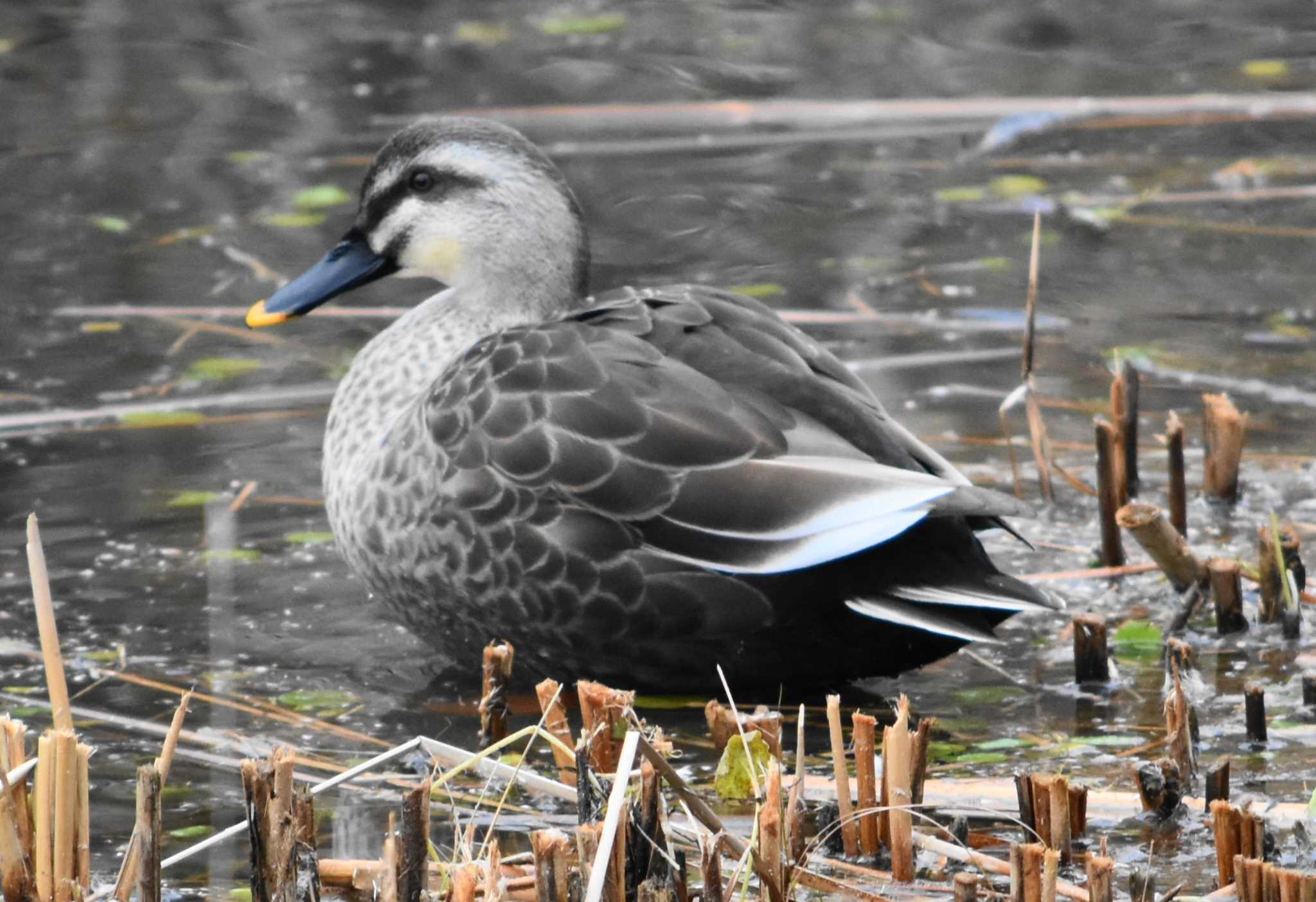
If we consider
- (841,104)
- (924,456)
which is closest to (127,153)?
(841,104)

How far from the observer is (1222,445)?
15.3ft

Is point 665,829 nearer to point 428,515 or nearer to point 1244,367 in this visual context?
point 428,515

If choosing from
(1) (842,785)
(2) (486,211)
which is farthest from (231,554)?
(1) (842,785)

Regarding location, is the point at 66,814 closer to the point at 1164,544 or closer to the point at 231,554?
the point at 231,554

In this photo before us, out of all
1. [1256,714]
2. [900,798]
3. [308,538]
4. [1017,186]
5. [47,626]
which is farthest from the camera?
[1017,186]

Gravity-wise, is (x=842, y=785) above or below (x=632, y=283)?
below

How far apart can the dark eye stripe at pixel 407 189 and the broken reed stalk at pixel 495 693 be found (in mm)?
1228

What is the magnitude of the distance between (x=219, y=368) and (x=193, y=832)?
2.83 m

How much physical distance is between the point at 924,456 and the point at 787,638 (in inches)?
18.7

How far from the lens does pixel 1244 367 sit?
5.68m

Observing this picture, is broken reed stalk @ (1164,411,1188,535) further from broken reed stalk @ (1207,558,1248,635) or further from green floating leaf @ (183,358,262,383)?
green floating leaf @ (183,358,262,383)

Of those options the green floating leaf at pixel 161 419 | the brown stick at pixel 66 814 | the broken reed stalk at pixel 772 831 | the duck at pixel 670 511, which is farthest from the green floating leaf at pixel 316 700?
the green floating leaf at pixel 161 419

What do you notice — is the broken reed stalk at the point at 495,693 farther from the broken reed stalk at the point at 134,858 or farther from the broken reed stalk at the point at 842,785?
the broken reed stalk at the point at 134,858

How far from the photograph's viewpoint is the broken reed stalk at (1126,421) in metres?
4.52
